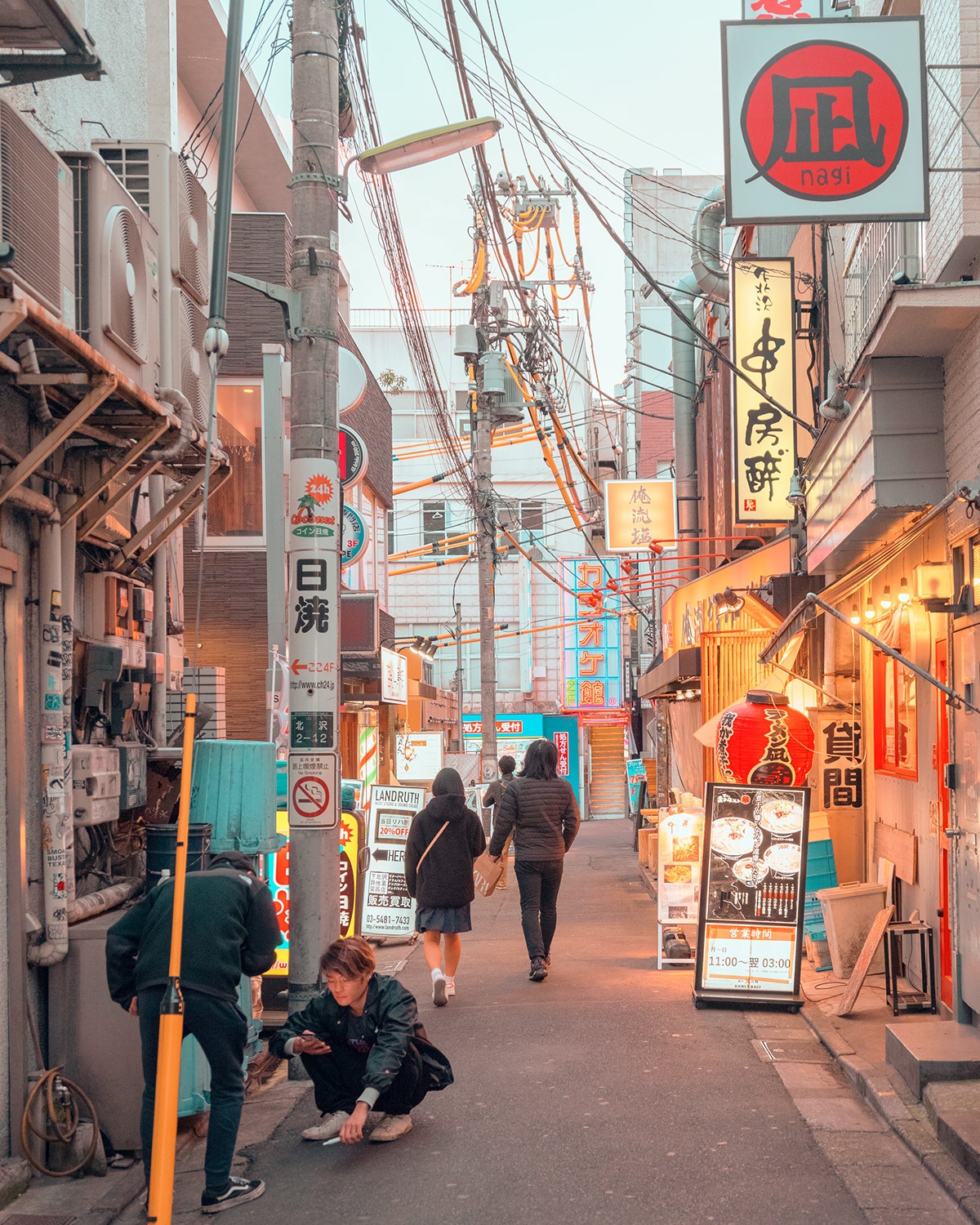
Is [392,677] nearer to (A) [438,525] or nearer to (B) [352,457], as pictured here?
(B) [352,457]

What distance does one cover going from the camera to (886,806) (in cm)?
1206

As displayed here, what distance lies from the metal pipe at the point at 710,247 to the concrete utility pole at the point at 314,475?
11.8 m

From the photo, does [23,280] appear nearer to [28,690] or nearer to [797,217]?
[28,690]

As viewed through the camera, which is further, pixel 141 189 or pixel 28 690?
pixel 141 189

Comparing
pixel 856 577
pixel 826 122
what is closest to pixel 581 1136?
pixel 856 577

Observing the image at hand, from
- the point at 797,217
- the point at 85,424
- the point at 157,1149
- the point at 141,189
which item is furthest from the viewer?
the point at 141,189

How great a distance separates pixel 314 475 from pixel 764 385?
7.79 metres

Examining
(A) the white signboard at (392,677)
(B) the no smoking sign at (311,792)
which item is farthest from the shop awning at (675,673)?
(B) the no smoking sign at (311,792)

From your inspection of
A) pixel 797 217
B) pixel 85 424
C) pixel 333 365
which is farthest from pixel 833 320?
pixel 85 424

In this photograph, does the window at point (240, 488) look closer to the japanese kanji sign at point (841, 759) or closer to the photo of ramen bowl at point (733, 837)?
the japanese kanji sign at point (841, 759)

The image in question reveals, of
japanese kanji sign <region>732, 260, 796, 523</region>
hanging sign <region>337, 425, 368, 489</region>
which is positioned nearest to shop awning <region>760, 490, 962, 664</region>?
japanese kanji sign <region>732, 260, 796, 523</region>

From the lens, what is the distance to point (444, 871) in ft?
34.9

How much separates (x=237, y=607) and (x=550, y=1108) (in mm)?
9698

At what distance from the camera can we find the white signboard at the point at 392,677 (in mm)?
20938
